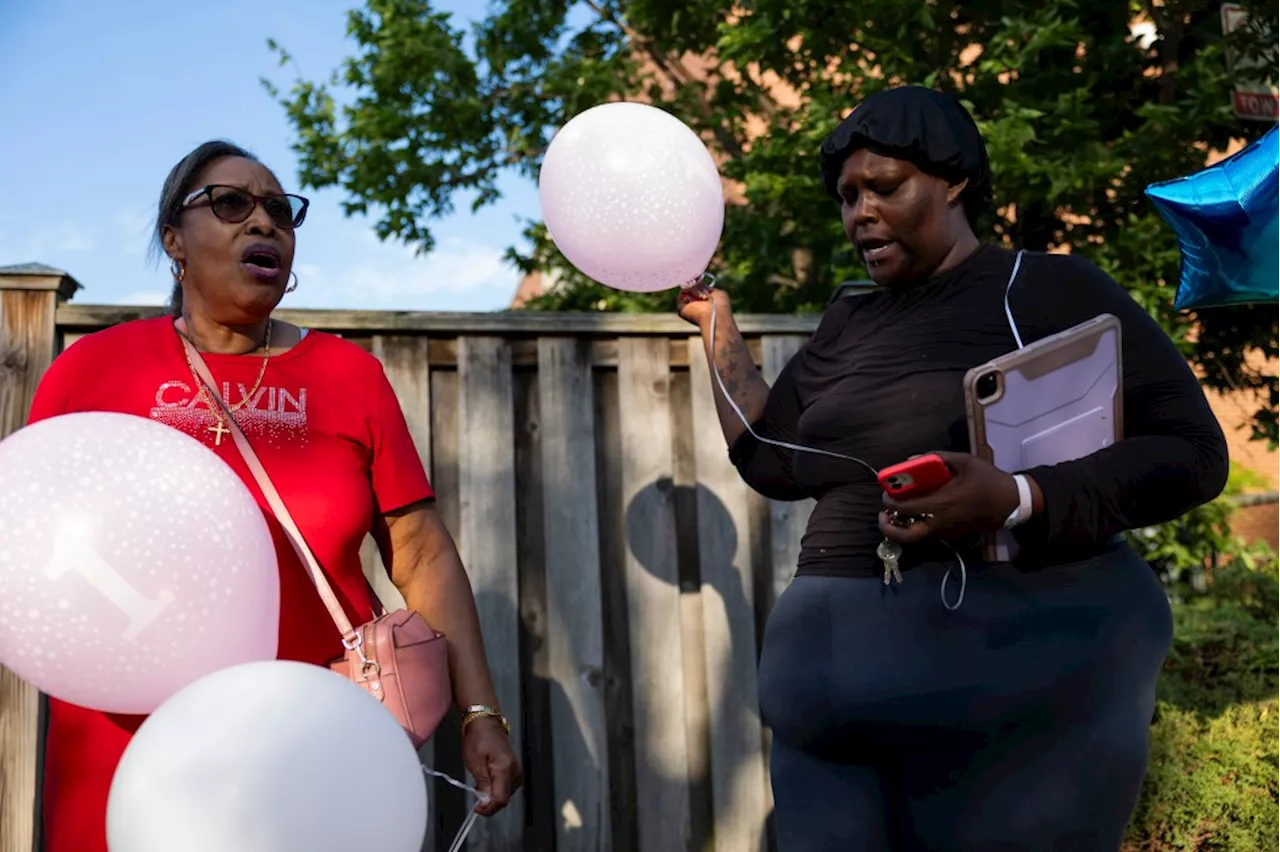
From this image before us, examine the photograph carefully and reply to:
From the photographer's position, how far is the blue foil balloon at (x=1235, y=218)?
304 centimetres

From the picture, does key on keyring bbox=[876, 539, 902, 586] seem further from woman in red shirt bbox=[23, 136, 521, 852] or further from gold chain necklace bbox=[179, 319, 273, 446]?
gold chain necklace bbox=[179, 319, 273, 446]

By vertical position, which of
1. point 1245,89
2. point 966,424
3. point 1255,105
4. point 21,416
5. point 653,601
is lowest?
point 653,601

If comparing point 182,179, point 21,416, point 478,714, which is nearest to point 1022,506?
point 478,714

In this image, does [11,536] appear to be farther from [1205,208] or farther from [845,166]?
[1205,208]

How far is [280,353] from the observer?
2.20 m

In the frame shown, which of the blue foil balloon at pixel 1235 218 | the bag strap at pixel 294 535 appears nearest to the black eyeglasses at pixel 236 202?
the bag strap at pixel 294 535

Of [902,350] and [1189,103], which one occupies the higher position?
[1189,103]

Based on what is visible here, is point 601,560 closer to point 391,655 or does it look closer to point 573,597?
point 573,597

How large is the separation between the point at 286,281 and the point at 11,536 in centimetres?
81

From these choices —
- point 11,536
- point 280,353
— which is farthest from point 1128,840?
point 11,536

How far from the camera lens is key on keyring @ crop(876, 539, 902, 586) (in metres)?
1.80

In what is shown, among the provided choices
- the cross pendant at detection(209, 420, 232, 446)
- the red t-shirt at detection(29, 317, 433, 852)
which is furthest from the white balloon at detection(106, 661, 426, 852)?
the cross pendant at detection(209, 420, 232, 446)

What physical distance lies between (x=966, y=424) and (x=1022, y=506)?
0.20m

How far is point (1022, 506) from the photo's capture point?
169cm
